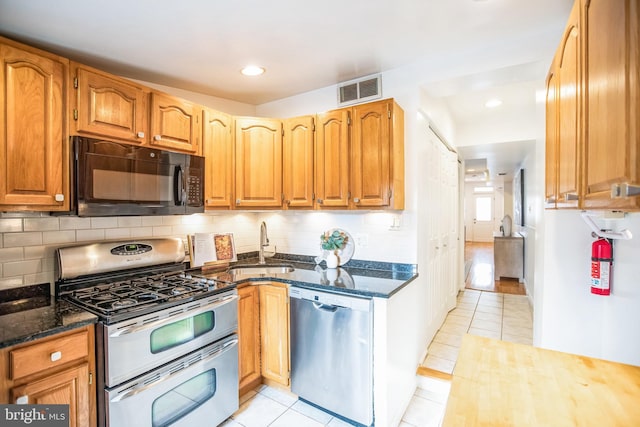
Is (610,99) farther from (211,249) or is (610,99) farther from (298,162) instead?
(211,249)

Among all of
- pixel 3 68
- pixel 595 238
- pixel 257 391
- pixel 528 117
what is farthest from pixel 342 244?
pixel 528 117

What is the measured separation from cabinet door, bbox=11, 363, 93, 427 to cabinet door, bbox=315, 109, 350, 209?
1.82 meters

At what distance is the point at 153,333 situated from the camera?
5.59 ft

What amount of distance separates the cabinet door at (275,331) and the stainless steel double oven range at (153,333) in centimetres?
28

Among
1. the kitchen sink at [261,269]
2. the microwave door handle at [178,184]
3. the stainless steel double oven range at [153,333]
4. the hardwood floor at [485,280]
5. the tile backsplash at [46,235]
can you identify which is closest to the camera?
the stainless steel double oven range at [153,333]

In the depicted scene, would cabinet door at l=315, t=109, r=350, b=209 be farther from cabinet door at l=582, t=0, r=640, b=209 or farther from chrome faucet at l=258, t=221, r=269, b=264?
cabinet door at l=582, t=0, r=640, b=209

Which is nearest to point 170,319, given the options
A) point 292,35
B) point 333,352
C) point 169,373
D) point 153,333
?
point 153,333

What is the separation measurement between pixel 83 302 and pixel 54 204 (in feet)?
1.90

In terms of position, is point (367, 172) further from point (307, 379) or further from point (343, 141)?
point (307, 379)

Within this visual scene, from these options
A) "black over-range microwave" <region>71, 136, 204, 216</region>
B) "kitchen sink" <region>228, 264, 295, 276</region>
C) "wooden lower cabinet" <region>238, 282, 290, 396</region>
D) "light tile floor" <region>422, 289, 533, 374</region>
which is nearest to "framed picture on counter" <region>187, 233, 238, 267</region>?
"kitchen sink" <region>228, 264, 295, 276</region>

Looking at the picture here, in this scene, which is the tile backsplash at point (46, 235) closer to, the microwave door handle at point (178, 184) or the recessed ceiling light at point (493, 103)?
the microwave door handle at point (178, 184)

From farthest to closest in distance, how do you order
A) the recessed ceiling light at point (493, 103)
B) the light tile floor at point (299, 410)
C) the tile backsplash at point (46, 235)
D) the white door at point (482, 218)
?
the white door at point (482, 218) → the recessed ceiling light at point (493, 103) → the light tile floor at point (299, 410) → the tile backsplash at point (46, 235)

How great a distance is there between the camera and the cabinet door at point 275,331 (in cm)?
232

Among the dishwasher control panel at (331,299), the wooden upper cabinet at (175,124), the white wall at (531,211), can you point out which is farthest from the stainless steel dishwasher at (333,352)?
the white wall at (531,211)
